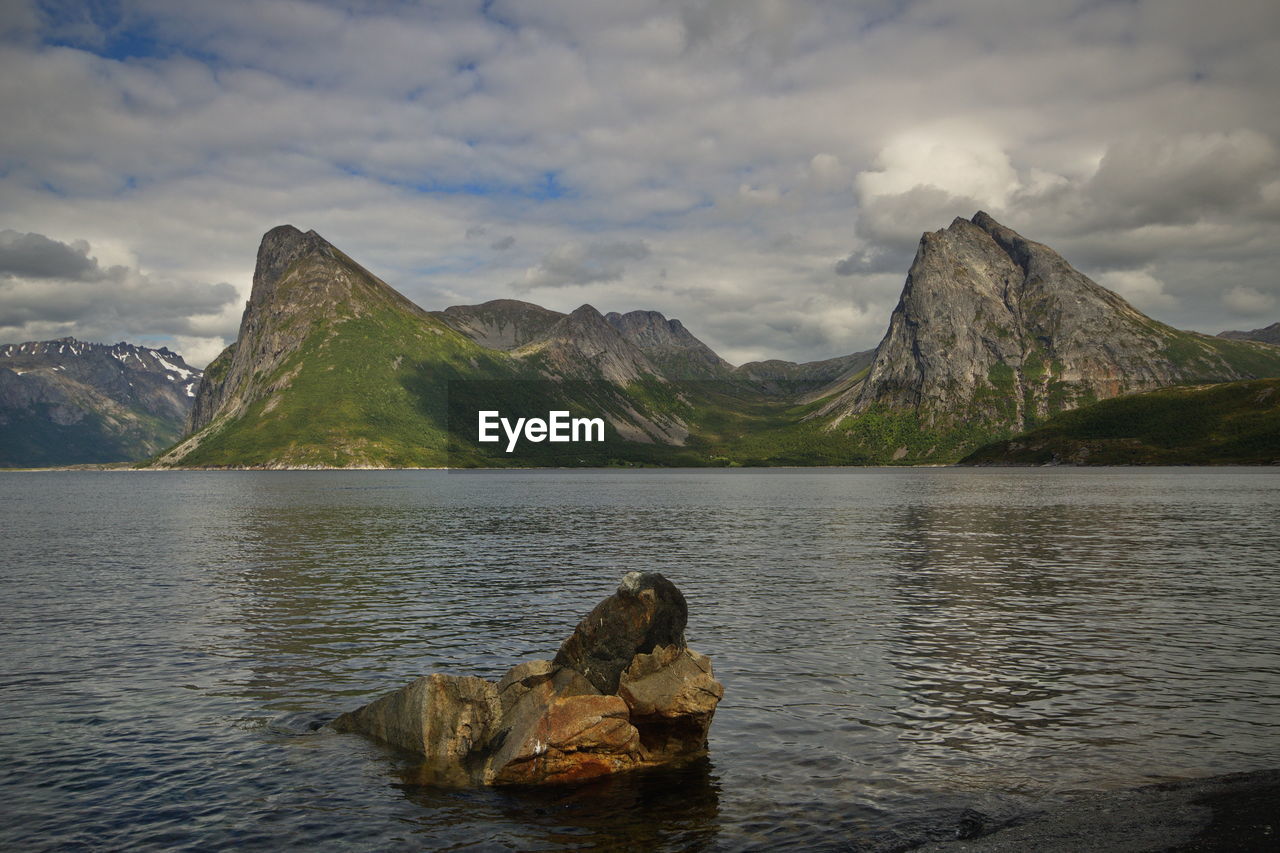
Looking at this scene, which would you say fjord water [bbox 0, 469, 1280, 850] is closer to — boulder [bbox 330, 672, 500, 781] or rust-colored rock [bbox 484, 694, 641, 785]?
rust-colored rock [bbox 484, 694, 641, 785]

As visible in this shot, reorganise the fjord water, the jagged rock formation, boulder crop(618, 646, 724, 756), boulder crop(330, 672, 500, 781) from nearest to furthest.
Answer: the fjord water, the jagged rock formation, boulder crop(330, 672, 500, 781), boulder crop(618, 646, 724, 756)

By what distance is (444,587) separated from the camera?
178 feet

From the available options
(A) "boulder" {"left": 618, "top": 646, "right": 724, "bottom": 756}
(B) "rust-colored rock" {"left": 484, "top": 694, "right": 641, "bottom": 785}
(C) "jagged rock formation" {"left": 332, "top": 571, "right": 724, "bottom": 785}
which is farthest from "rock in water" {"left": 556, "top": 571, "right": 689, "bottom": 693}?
(B) "rust-colored rock" {"left": 484, "top": 694, "right": 641, "bottom": 785}

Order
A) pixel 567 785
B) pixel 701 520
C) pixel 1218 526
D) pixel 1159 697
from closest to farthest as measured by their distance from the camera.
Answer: pixel 567 785 → pixel 1159 697 → pixel 1218 526 → pixel 701 520

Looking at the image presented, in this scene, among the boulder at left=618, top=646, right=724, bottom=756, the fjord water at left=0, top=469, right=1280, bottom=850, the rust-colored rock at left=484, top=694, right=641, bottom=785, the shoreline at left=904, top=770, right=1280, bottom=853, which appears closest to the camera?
the shoreline at left=904, top=770, right=1280, bottom=853

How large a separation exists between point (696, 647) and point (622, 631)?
10769 millimetres

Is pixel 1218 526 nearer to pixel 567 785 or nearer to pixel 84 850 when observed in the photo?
pixel 567 785

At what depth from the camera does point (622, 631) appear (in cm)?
2598

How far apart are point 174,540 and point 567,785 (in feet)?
265

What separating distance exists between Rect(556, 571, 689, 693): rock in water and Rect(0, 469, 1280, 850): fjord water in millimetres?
3790

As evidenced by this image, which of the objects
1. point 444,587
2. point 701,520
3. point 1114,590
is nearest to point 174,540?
point 444,587

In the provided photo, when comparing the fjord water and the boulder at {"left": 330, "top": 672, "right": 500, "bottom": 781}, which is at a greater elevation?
the boulder at {"left": 330, "top": 672, "right": 500, "bottom": 781}

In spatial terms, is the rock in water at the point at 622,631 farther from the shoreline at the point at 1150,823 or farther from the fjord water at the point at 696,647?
the shoreline at the point at 1150,823

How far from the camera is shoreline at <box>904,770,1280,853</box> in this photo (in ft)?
52.5
